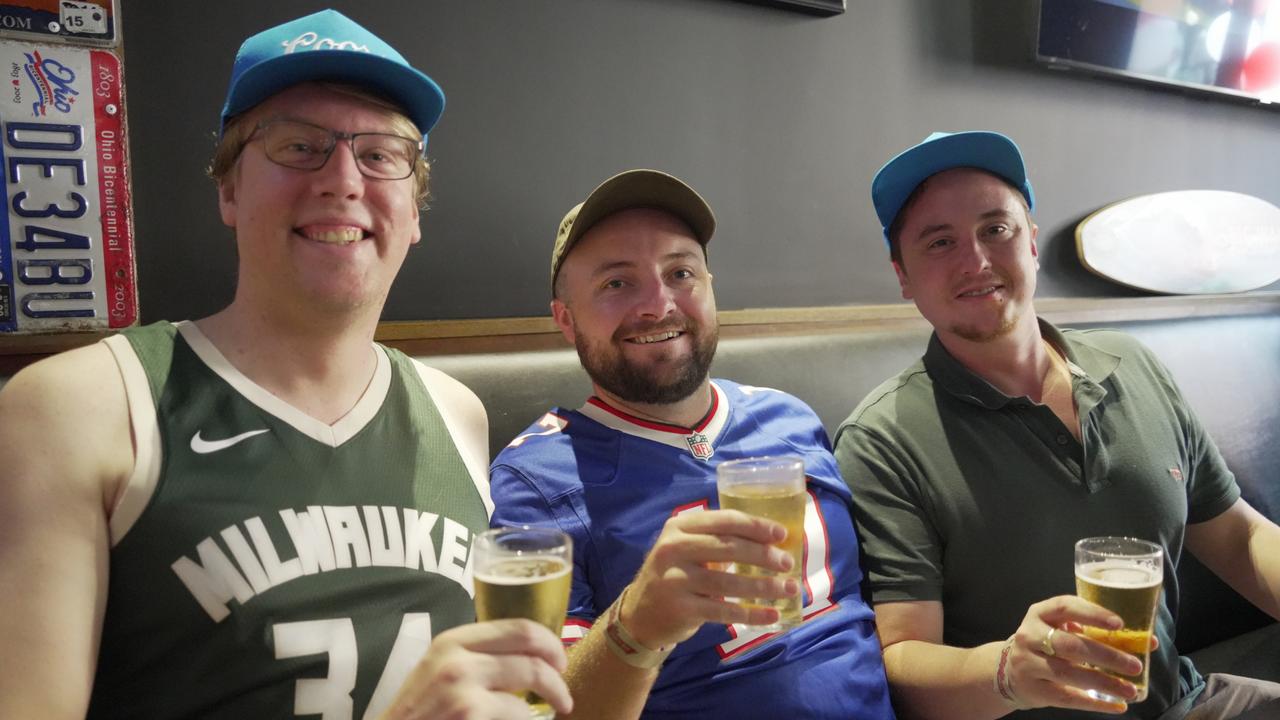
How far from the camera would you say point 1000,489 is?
1.77 meters

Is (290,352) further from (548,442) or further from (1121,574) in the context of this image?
(1121,574)

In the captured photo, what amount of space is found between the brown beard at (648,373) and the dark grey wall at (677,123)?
546 millimetres

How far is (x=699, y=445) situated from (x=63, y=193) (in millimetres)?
1332

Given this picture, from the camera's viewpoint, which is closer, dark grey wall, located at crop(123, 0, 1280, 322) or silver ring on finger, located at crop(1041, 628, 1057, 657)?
silver ring on finger, located at crop(1041, 628, 1057, 657)

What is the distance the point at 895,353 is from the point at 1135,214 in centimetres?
157

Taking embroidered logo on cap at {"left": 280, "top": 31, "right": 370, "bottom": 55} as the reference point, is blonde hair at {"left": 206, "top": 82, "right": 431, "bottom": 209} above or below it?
below

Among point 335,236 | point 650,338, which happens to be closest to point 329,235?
point 335,236

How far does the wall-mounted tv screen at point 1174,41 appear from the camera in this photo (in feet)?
10.5

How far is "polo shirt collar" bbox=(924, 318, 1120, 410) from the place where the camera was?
1.87m

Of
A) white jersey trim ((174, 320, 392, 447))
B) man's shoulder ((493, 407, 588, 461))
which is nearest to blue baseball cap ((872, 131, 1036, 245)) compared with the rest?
→ man's shoulder ((493, 407, 588, 461))

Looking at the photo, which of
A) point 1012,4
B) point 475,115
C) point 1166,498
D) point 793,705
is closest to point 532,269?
point 475,115

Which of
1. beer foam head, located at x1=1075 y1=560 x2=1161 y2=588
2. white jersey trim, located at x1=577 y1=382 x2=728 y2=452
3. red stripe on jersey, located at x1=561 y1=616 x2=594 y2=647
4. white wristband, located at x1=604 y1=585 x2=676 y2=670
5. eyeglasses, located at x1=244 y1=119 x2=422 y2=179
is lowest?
red stripe on jersey, located at x1=561 y1=616 x2=594 y2=647

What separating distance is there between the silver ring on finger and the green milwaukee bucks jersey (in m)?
0.88

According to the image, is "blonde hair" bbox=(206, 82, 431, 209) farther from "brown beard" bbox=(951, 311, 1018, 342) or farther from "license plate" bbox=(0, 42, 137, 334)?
"brown beard" bbox=(951, 311, 1018, 342)
